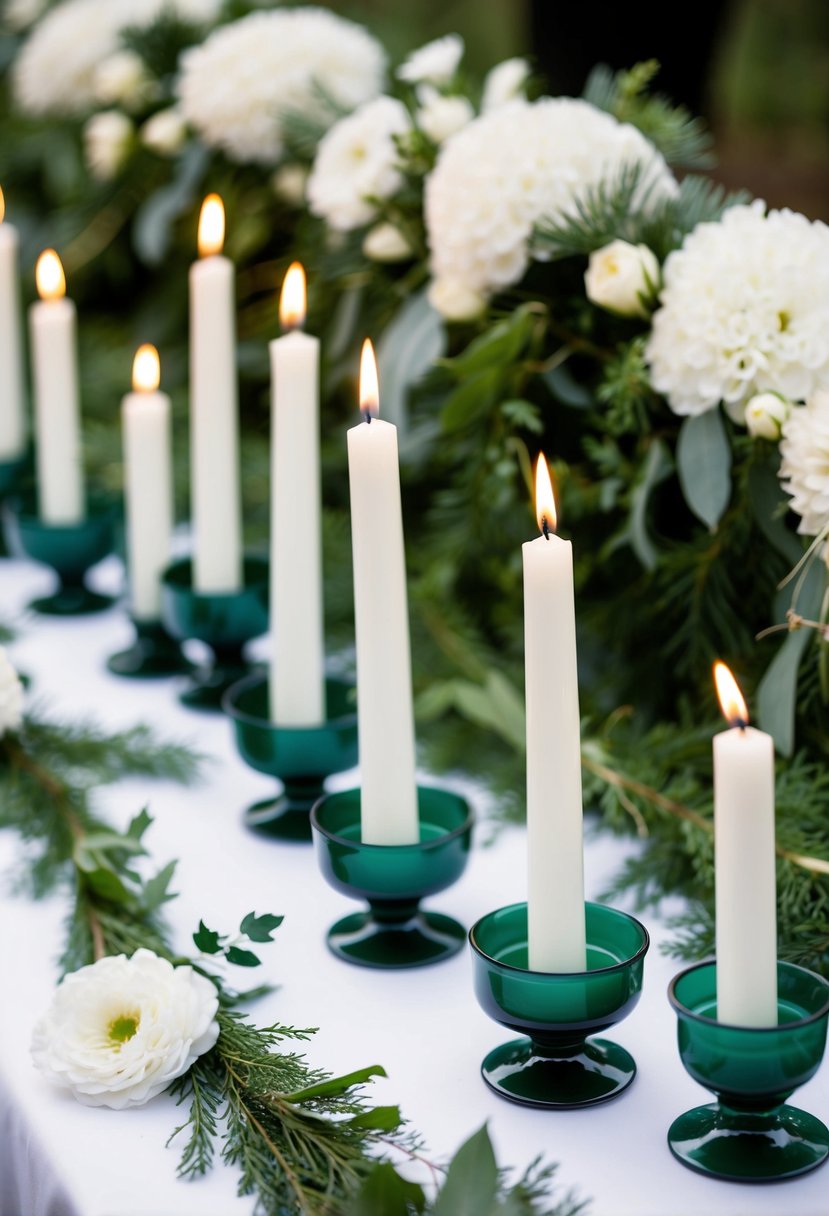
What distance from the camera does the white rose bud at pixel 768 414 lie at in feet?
2.73

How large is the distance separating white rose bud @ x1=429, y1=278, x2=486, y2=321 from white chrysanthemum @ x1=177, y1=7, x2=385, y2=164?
0.39 m

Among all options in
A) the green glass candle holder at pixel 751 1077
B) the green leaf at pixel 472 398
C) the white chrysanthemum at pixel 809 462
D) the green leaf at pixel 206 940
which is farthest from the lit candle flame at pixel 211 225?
the green glass candle holder at pixel 751 1077

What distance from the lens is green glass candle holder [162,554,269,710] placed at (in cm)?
104

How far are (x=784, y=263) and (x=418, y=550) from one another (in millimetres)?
492

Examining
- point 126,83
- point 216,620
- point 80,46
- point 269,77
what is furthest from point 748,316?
point 80,46

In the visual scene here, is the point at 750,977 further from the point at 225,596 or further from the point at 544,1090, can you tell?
the point at 225,596

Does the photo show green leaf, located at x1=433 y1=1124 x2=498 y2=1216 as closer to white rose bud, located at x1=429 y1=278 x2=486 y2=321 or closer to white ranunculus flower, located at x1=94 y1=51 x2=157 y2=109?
white rose bud, located at x1=429 y1=278 x2=486 y2=321

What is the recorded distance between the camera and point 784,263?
856 mm

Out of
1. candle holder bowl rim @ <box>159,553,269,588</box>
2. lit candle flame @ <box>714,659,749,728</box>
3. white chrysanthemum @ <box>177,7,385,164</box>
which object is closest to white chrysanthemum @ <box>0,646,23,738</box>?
candle holder bowl rim @ <box>159,553,269,588</box>

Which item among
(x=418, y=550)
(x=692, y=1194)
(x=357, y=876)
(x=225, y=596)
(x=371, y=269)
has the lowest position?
(x=692, y=1194)

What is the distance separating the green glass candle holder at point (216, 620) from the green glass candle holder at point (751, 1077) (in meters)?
0.52

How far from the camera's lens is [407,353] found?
43.8 inches

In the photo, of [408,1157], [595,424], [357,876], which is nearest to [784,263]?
[595,424]

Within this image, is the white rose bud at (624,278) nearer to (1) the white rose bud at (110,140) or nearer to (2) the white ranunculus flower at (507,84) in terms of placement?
(2) the white ranunculus flower at (507,84)
